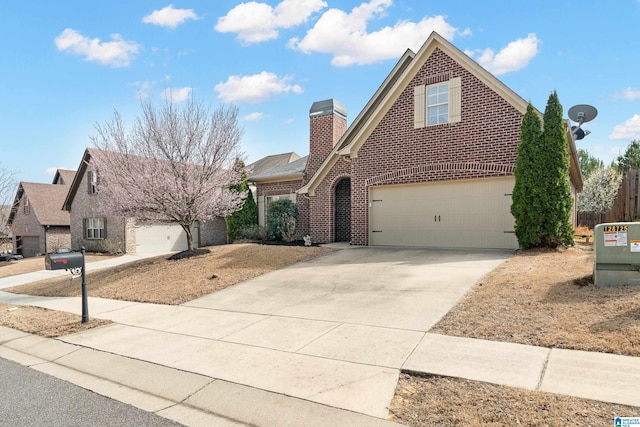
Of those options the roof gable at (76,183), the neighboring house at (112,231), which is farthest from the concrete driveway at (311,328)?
the roof gable at (76,183)

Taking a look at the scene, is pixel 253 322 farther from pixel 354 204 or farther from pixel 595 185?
pixel 595 185

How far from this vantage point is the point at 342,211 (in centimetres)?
1755

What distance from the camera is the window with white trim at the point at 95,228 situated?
2531 cm

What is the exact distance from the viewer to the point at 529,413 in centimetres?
345

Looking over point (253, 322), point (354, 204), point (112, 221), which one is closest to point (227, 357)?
point (253, 322)

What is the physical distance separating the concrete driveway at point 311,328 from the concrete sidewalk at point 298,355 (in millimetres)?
24

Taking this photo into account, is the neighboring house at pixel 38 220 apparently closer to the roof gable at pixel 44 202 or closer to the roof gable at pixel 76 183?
the roof gable at pixel 44 202

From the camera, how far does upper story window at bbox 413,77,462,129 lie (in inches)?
508

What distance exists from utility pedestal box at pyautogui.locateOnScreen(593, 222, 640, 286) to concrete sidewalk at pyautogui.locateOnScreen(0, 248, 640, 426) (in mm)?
2233

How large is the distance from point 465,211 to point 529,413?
32.9 feet

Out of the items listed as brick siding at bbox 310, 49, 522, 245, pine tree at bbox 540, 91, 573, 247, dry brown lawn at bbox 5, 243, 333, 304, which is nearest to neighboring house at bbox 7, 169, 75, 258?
dry brown lawn at bbox 5, 243, 333, 304

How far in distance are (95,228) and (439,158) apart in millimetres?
22723

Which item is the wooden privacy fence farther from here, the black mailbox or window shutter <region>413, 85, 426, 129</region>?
the black mailbox

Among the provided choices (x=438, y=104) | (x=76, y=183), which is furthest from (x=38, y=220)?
(x=438, y=104)
